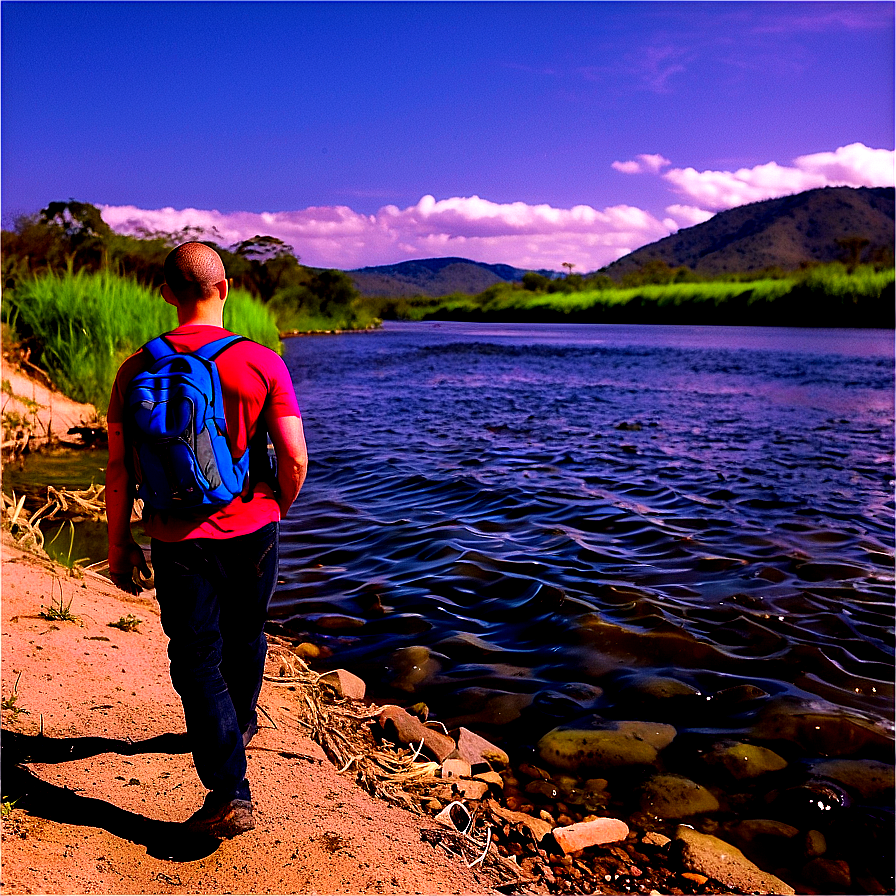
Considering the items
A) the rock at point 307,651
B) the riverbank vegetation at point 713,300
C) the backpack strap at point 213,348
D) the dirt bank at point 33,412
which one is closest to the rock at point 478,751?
the rock at point 307,651

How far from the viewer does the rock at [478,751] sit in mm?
3369

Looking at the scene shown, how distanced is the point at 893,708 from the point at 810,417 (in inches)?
369

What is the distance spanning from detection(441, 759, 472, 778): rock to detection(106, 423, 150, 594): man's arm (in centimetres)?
150

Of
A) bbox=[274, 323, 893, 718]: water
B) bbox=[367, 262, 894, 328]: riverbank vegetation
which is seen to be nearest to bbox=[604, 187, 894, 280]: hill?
bbox=[367, 262, 894, 328]: riverbank vegetation

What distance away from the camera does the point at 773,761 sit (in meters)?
3.45

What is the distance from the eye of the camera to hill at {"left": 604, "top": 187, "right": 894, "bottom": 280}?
130 meters

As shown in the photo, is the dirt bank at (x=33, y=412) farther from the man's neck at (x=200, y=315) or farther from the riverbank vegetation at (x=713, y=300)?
the riverbank vegetation at (x=713, y=300)

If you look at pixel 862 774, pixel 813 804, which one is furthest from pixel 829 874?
pixel 862 774

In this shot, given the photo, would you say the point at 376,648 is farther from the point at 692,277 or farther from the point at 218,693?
the point at 692,277

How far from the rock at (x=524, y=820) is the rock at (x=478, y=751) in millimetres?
278

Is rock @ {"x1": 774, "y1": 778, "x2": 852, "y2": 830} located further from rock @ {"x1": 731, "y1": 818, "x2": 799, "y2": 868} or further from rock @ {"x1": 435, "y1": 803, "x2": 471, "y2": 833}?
rock @ {"x1": 435, "y1": 803, "x2": 471, "y2": 833}

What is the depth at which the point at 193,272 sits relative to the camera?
7.51ft

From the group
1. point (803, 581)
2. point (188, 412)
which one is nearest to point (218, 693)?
point (188, 412)

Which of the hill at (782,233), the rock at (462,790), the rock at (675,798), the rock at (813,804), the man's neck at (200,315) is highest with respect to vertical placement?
the hill at (782,233)
